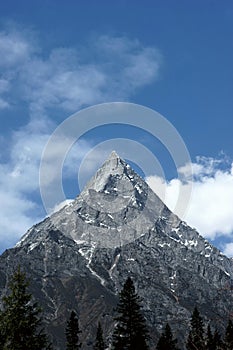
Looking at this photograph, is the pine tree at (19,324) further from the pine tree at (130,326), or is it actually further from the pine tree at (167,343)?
the pine tree at (167,343)

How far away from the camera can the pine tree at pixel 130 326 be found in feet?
155

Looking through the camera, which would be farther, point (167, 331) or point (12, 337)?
point (167, 331)

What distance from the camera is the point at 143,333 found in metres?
48.0

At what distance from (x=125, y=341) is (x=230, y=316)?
3933 cm

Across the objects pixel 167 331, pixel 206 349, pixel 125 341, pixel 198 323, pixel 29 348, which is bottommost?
Answer: pixel 206 349

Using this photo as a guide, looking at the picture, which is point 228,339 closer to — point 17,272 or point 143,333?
point 143,333

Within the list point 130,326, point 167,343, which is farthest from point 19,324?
point 167,343

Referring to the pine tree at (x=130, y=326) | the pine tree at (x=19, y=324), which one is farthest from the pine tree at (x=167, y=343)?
the pine tree at (x=19, y=324)

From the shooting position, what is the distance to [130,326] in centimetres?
4794

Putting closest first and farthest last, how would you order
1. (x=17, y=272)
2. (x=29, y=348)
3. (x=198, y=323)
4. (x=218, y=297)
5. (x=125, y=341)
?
(x=218, y=297) < (x=29, y=348) < (x=17, y=272) < (x=125, y=341) < (x=198, y=323)

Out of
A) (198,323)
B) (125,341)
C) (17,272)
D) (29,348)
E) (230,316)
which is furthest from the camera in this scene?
(198,323)

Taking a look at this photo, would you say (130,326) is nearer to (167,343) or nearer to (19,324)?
(167,343)

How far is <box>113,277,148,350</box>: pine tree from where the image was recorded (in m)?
47.2

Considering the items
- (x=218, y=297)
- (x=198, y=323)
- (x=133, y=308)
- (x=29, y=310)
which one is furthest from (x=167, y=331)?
(x=218, y=297)
